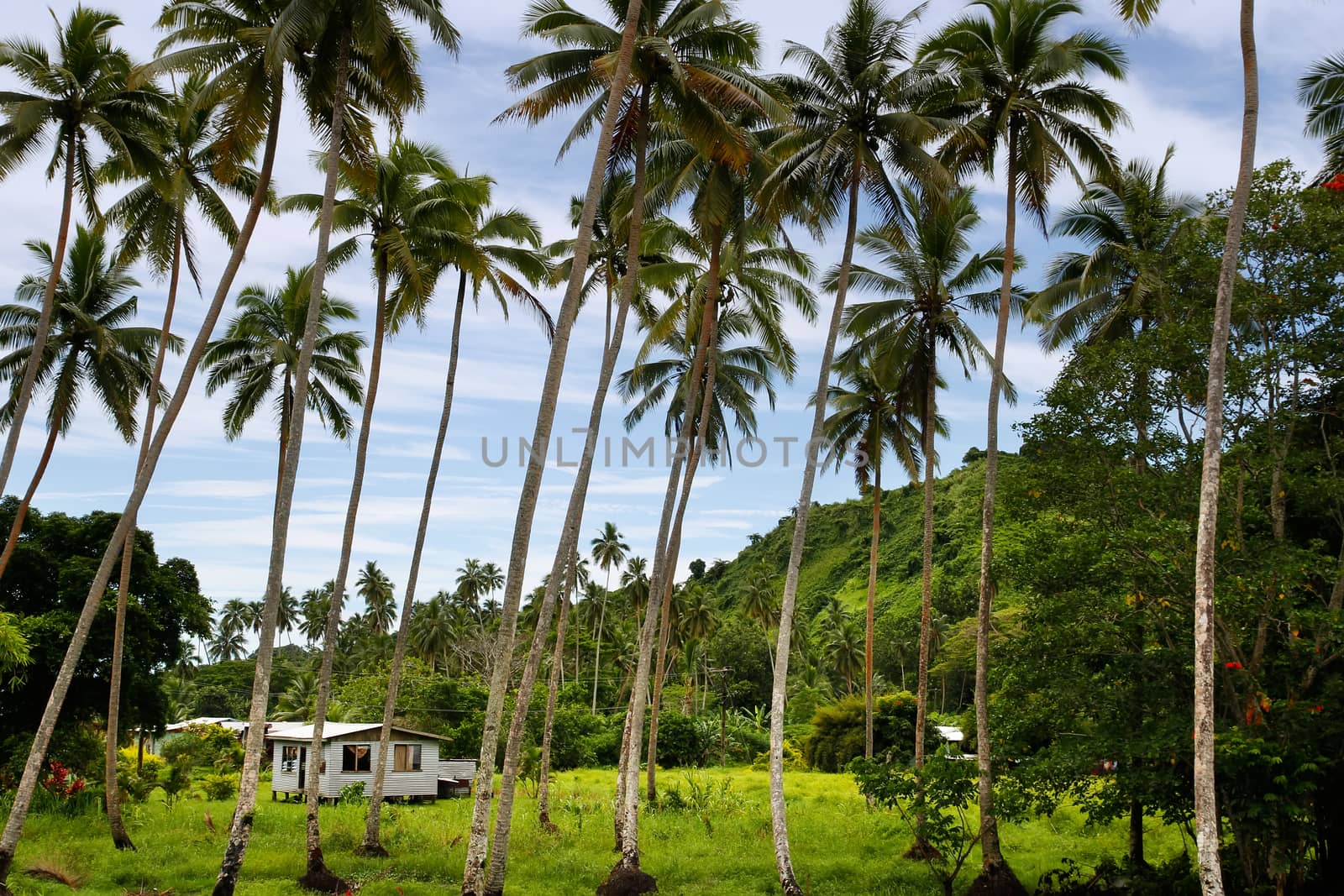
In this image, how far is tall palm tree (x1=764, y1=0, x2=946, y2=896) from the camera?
16984mm

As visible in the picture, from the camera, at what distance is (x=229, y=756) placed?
4022 centimetres

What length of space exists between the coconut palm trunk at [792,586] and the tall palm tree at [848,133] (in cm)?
3

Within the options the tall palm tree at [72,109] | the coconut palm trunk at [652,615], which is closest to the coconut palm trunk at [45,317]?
the tall palm tree at [72,109]

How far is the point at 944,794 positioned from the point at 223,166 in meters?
16.9

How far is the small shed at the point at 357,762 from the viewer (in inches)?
1226

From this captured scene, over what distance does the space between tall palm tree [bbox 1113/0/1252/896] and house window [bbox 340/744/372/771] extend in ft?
87.2

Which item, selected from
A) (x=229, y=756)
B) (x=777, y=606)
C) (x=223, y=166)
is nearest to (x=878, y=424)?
(x=223, y=166)

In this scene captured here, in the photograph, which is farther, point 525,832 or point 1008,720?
point 525,832

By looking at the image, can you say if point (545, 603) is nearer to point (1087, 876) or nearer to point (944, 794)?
point (944, 794)

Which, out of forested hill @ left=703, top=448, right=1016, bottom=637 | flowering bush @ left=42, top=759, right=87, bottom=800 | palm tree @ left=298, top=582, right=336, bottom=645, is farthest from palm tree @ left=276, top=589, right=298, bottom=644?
flowering bush @ left=42, top=759, right=87, bottom=800

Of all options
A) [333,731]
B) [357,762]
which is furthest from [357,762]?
[333,731]

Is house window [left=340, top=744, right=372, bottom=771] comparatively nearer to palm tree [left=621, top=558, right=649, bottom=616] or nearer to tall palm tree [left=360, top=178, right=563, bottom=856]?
tall palm tree [left=360, top=178, right=563, bottom=856]

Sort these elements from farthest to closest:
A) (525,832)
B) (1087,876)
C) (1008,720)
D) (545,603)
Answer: (525,832)
(1087,876)
(1008,720)
(545,603)

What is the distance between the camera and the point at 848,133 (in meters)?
17.3
